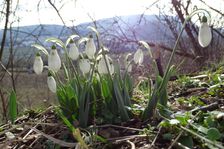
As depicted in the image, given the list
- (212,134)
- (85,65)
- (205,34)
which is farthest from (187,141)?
(85,65)

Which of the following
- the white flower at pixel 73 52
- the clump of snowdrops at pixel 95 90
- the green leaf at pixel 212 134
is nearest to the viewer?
the green leaf at pixel 212 134

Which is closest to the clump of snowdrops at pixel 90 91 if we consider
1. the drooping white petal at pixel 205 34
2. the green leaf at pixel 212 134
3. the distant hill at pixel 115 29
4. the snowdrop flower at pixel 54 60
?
the snowdrop flower at pixel 54 60

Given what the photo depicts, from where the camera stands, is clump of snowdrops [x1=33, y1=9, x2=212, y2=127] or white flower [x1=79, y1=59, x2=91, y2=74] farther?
white flower [x1=79, y1=59, x2=91, y2=74]

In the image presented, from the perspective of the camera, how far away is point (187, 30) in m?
7.20

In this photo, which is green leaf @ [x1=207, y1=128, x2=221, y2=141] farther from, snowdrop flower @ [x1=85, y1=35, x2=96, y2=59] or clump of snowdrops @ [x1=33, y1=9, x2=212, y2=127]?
snowdrop flower @ [x1=85, y1=35, x2=96, y2=59]

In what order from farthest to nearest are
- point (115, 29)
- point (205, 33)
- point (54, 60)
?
point (115, 29) < point (54, 60) < point (205, 33)

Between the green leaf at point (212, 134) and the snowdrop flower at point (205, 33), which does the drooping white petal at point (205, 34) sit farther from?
the green leaf at point (212, 134)

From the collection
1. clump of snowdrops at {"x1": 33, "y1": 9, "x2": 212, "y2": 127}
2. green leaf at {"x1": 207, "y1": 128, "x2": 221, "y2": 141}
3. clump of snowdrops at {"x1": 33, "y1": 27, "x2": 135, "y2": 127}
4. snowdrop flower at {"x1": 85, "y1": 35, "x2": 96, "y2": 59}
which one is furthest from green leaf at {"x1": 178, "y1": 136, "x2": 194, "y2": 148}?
snowdrop flower at {"x1": 85, "y1": 35, "x2": 96, "y2": 59}

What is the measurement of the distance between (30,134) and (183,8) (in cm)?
561

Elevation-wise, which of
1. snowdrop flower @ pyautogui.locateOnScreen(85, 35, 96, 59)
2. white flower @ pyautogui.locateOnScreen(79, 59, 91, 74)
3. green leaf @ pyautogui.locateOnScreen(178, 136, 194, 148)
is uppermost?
snowdrop flower @ pyautogui.locateOnScreen(85, 35, 96, 59)

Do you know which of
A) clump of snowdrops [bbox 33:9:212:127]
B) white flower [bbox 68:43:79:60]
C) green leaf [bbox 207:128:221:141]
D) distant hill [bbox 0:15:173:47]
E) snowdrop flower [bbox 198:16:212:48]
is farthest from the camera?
distant hill [bbox 0:15:173:47]

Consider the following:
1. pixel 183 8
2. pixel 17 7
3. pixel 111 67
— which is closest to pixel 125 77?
pixel 111 67

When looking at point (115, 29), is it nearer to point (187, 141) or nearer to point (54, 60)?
point (54, 60)

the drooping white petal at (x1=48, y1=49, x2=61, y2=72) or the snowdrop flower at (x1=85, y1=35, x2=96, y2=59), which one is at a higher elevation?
the snowdrop flower at (x1=85, y1=35, x2=96, y2=59)
